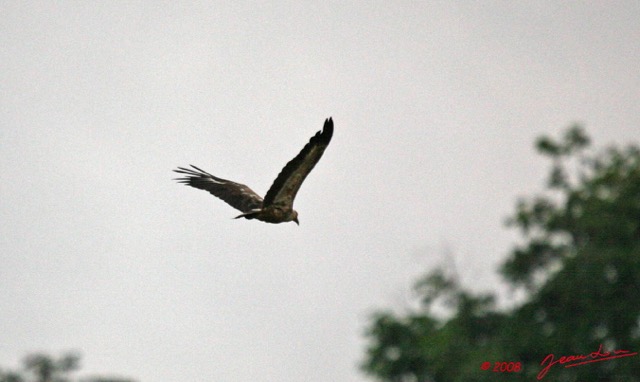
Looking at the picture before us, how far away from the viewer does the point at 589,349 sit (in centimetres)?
3294

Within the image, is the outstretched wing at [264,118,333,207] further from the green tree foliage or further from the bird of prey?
the green tree foliage

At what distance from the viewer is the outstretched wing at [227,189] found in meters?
17.6

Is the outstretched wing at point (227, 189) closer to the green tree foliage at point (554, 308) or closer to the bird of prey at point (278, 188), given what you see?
the bird of prey at point (278, 188)

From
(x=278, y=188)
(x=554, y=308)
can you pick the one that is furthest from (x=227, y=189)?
(x=554, y=308)

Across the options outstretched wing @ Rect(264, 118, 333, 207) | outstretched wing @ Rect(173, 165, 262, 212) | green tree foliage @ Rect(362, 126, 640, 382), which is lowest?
outstretched wing @ Rect(264, 118, 333, 207)

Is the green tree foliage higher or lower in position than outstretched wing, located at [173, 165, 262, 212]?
higher

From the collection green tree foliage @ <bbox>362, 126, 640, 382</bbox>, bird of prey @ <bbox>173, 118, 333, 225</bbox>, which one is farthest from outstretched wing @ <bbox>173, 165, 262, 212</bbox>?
green tree foliage @ <bbox>362, 126, 640, 382</bbox>

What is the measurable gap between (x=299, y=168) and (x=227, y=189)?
3.66 metres

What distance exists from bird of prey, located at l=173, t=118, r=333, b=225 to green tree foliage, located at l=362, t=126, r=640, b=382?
55.7 ft

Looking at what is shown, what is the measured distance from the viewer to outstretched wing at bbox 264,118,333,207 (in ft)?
47.6

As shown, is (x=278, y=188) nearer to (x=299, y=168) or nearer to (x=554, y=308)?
(x=299, y=168)

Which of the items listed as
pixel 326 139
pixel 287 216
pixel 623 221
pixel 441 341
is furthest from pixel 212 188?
pixel 623 221

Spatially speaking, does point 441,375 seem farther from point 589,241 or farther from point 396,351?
point 589,241

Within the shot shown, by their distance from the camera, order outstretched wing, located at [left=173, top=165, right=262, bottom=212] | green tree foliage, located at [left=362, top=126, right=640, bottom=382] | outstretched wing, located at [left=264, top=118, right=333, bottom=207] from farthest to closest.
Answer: green tree foliage, located at [left=362, top=126, right=640, bottom=382] < outstretched wing, located at [left=173, top=165, right=262, bottom=212] < outstretched wing, located at [left=264, top=118, right=333, bottom=207]
